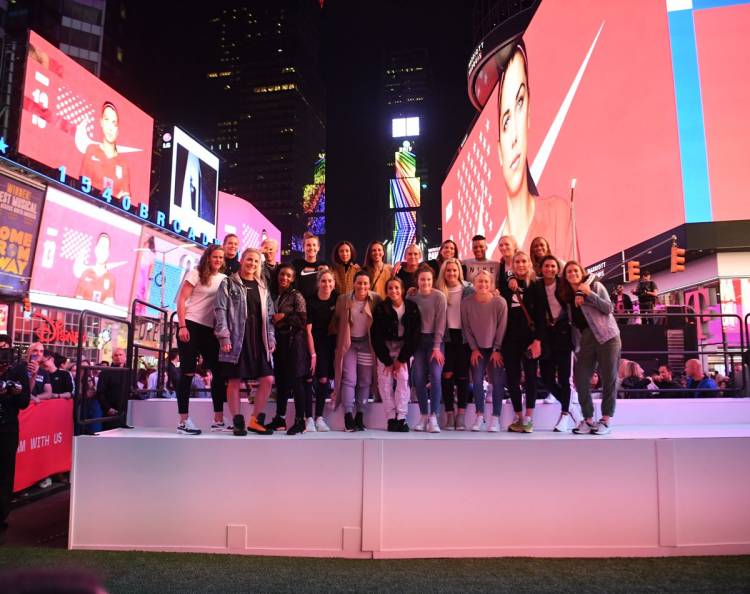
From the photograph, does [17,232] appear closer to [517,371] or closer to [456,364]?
[456,364]

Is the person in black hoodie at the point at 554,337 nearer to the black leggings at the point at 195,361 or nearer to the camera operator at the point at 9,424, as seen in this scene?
the black leggings at the point at 195,361

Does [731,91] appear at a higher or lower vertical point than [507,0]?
lower

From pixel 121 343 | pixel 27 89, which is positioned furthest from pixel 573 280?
pixel 121 343

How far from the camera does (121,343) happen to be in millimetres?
23391

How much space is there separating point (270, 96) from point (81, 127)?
5738cm

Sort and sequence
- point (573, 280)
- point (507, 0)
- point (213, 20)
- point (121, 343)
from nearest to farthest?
1. point (573, 280)
2. point (121, 343)
3. point (507, 0)
4. point (213, 20)

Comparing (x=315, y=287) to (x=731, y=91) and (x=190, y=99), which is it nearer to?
(x=731, y=91)

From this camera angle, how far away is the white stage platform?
449cm

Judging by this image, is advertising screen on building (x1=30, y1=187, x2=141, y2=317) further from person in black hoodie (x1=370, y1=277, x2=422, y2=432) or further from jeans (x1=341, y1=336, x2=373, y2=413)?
person in black hoodie (x1=370, y1=277, x2=422, y2=432)

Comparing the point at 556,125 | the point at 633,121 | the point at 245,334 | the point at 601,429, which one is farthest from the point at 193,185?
the point at 601,429

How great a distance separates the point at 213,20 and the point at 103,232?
67.6 meters

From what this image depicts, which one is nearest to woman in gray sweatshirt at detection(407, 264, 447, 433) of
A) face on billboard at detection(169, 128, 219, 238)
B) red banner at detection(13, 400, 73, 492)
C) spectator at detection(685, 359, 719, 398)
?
spectator at detection(685, 359, 719, 398)

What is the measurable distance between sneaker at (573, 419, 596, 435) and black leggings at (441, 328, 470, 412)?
1087mm

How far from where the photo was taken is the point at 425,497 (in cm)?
453
